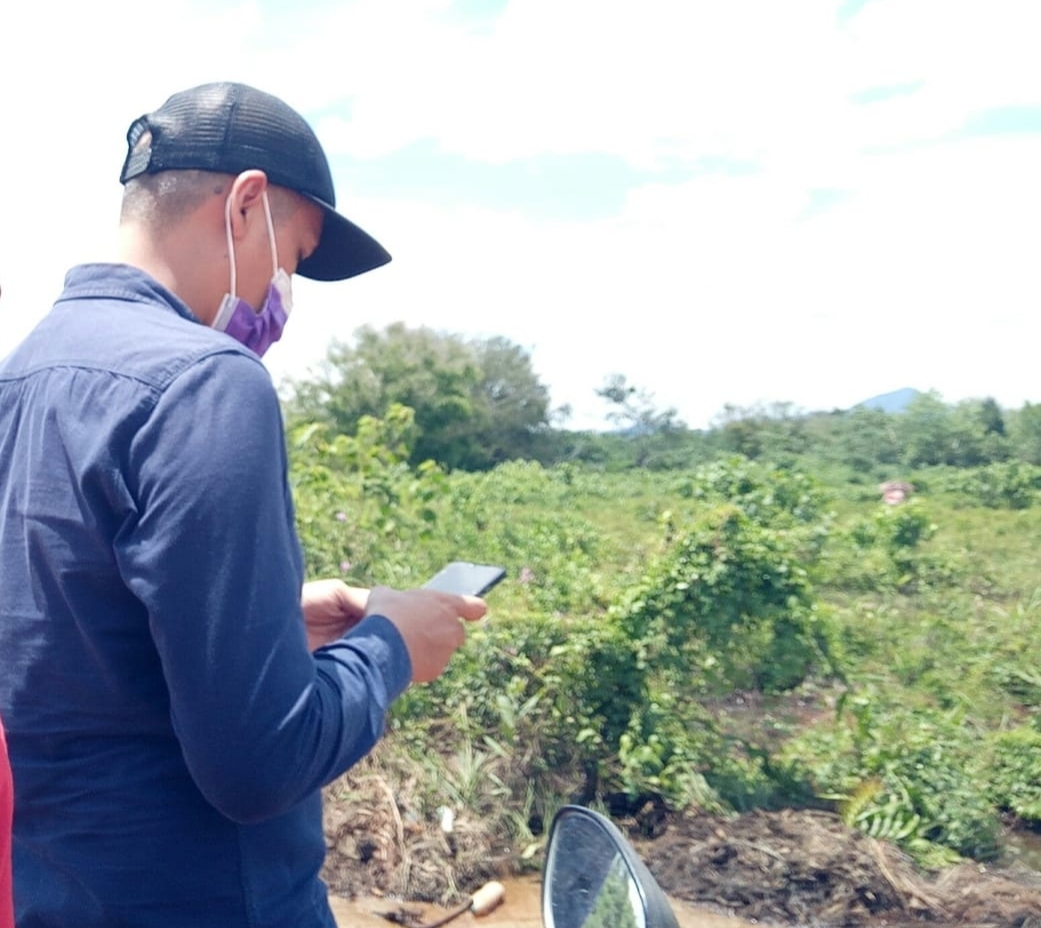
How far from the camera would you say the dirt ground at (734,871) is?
14.3ft

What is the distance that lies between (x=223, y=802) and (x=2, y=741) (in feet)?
0.79

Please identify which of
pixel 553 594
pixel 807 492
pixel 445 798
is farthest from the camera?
pixel 807 492

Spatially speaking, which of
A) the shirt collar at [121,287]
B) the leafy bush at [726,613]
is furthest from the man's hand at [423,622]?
the leafy bush at [726,613]

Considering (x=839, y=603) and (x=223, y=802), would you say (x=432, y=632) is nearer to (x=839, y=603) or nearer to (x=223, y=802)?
(x=223, y=802)

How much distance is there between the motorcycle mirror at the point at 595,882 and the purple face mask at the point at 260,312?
2.55ft

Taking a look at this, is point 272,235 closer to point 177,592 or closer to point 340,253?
Answer: point 340,253

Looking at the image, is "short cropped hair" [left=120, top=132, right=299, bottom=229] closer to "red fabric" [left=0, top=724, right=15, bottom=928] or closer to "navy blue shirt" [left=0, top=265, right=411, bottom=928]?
"navy blue shirt" [left=0, top=265, right=411, bottom=928]

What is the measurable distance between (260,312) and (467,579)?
505mm

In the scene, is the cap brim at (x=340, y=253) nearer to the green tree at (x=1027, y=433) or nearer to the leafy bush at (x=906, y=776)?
the leafy bush at (x=906, y=776)

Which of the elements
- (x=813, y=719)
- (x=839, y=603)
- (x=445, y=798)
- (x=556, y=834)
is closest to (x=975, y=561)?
(x=839, y=603)

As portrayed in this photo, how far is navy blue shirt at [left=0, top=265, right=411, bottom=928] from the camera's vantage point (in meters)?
1.21

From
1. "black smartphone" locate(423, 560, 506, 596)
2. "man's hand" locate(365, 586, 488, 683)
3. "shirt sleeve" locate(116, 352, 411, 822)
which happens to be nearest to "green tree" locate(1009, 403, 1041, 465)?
"black smartphone" locate(423, 560, 506, 596)

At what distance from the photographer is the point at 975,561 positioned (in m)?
8.57

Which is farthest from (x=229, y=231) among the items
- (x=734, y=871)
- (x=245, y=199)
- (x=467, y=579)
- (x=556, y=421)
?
(x=556, y=421)
